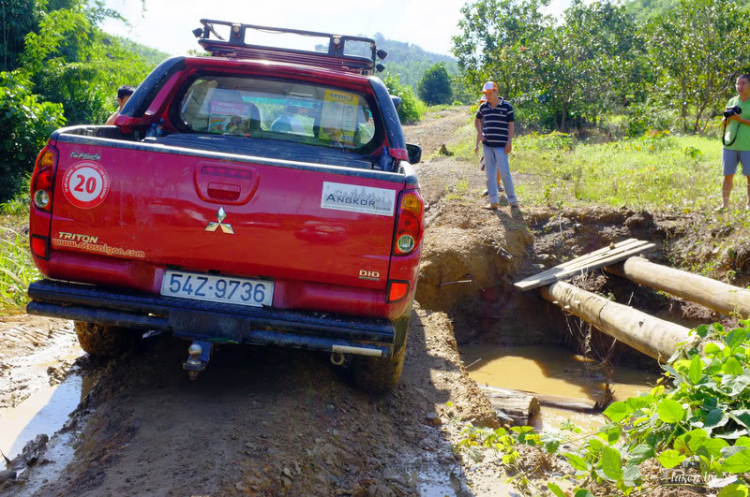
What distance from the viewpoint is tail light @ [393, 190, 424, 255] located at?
306 cm

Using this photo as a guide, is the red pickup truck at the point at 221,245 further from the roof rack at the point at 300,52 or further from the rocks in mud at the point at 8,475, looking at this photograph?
the roof rack at the point at 300,52

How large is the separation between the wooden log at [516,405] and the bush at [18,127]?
8025 millimetres

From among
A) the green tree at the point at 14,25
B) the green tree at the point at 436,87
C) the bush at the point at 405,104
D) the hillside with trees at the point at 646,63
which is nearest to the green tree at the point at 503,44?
the hillside with trees at the point at 646,63

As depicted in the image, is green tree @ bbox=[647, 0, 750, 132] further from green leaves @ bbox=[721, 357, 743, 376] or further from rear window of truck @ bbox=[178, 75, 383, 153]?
green leaves @ bbox=[721, 357, 743, 376]

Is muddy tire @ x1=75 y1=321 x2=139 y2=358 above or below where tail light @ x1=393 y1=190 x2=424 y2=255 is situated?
below

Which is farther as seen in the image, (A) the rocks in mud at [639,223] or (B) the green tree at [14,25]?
(B) the green tree at [14,25]

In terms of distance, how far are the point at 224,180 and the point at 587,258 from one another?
535cm

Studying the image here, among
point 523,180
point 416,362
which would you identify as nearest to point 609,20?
point 523,180

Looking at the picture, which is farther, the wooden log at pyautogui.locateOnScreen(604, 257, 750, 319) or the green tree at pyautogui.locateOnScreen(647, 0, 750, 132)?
the green tree at pyautogui.locateOnScreen(647, 0, 750, 132)

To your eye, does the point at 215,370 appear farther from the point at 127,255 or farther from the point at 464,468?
the point at 464,468

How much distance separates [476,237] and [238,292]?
481cm

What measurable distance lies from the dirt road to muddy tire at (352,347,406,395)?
97 millimetres

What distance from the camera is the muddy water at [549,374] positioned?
20.0ft

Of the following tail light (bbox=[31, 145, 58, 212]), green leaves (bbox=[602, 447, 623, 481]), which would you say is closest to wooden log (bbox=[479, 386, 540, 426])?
green leaves (bbox=[602, 447, 623, 481])
